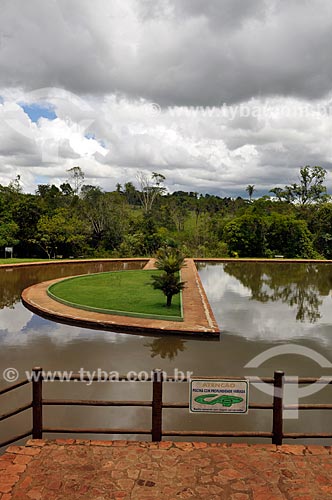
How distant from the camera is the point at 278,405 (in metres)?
4.27

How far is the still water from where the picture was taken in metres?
5.39

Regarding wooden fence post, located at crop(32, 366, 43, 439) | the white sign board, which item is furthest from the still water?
the white sign board

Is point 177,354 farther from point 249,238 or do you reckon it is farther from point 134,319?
point 249,238

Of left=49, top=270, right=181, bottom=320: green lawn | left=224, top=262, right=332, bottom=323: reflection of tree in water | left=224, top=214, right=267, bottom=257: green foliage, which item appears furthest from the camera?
left=224, top=214, right=267, bottom=257: green foliage

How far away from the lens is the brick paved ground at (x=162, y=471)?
3.57m

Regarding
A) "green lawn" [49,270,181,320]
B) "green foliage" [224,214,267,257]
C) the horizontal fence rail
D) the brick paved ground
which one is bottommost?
the brick paved ground

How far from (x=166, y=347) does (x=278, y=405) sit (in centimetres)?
440

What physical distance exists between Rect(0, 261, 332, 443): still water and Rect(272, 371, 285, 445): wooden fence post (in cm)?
80

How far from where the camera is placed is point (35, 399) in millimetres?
4320

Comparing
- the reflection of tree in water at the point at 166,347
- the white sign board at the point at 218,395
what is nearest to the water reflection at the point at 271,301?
the reflection of tree in water at the point at 166,347

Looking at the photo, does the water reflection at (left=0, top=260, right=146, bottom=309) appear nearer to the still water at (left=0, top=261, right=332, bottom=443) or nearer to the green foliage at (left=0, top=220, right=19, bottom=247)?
the still water at (left=0, top=261, right=332, bottom=443)

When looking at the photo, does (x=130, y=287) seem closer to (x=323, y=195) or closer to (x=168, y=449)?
(x=168, y=449)

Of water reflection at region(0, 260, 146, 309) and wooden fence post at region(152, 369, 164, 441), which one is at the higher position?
wooden fence post at region(152, 369, 164, 441)

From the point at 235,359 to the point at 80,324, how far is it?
4.35 meters
